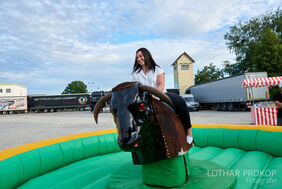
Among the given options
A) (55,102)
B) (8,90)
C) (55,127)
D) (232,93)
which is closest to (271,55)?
(232,93)

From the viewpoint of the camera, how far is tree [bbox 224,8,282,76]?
2430 cm

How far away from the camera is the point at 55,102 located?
34688 millimetres

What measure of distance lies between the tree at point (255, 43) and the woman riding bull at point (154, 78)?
1074 inches

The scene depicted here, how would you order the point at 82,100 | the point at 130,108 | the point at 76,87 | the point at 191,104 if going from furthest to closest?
the point at 76,87, the point at 82,100, the point at 191,104, the point at 130,108

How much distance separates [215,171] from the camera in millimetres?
2467

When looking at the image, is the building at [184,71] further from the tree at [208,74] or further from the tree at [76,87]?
the tree at [76,87]

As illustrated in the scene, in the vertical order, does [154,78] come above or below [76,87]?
below

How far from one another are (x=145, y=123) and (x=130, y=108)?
0.80 ft

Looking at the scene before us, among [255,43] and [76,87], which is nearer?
[255,43]

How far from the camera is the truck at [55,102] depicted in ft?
112

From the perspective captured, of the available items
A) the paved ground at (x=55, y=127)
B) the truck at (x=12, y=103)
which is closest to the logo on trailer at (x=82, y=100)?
the truck at (x=12, y=103)

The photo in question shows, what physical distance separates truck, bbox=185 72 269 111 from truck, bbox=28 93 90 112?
74.5 feet

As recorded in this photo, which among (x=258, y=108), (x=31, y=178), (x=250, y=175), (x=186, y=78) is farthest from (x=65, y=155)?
(x=186, y=78)

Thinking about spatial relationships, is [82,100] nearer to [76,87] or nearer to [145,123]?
[145,123]
